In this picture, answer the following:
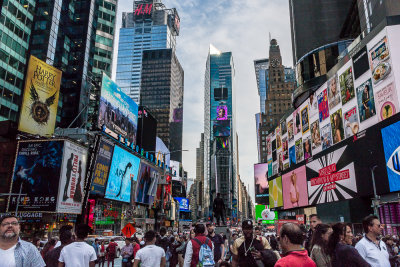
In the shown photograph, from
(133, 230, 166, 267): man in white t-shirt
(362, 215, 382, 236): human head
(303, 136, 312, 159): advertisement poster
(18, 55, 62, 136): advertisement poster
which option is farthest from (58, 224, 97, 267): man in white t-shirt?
(303, 136, 312, 159): advertisement poster

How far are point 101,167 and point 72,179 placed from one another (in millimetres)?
5088

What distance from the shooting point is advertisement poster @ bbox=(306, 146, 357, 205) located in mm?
36219

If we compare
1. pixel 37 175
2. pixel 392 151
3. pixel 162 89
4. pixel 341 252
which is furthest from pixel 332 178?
pixel 162 89

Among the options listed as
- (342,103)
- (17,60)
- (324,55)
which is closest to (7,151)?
(17,60)

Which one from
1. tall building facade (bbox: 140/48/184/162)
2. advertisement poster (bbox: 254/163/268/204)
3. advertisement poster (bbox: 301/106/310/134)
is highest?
tall building facade (bbox: 140/48/184/162)

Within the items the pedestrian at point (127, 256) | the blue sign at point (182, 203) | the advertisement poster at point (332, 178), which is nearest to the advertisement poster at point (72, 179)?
the pedestrian at point (127, 256)

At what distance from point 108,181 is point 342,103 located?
108 feet

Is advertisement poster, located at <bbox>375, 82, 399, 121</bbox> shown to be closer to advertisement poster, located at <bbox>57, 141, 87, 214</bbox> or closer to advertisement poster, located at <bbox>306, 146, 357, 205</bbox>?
advertisement poster, located at <bbox>306, 146, 357, 205</bbox>

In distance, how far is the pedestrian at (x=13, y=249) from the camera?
4.23 meters

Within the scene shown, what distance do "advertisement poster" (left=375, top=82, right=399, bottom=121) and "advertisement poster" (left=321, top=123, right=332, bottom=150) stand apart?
10580mm

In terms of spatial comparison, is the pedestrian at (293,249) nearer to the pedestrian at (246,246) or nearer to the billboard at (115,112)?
the pedestrian at (246,246)

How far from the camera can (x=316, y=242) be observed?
5.82 metres

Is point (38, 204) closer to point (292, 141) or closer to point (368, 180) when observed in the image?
point (368, 180)

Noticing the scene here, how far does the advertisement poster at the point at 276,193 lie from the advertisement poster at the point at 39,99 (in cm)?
4333
